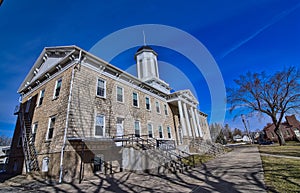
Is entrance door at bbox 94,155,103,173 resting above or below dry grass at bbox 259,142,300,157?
above

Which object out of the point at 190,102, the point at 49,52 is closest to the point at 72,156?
the point at 49,52

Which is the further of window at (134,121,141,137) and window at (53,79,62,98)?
window at (134,121,141,137)

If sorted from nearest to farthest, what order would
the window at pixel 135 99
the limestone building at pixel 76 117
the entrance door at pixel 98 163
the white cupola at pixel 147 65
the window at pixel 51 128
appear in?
the limestone building at pixel 76 117
the entrance door at pixel 98 163
the window at pixel 51 128
the window at pixel 135 99
the white cupola at pixel 147 65

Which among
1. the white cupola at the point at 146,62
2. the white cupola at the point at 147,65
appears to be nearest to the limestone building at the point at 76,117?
the white cupola at the point at 147,65

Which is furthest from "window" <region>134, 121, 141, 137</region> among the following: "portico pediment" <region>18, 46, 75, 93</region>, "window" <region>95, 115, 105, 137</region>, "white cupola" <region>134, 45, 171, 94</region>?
"white cupola" <region>134, 45, 171, 94</region>

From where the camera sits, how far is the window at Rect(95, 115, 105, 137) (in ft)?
37.1

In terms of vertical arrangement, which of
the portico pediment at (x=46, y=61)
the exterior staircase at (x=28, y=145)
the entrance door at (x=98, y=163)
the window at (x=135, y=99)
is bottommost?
the entrance door at (x=98, y=163)

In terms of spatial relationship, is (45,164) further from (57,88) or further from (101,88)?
(101,88)

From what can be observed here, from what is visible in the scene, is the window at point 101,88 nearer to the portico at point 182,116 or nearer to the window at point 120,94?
the window at point 120,94

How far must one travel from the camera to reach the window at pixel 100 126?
11297 mm

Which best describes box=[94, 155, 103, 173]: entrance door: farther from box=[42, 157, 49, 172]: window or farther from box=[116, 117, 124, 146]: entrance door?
box=[42, 157, 49, 172]: window

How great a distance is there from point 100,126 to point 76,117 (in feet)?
6.79

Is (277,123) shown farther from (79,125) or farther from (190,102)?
(79,125)

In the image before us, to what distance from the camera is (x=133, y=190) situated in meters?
6.20
